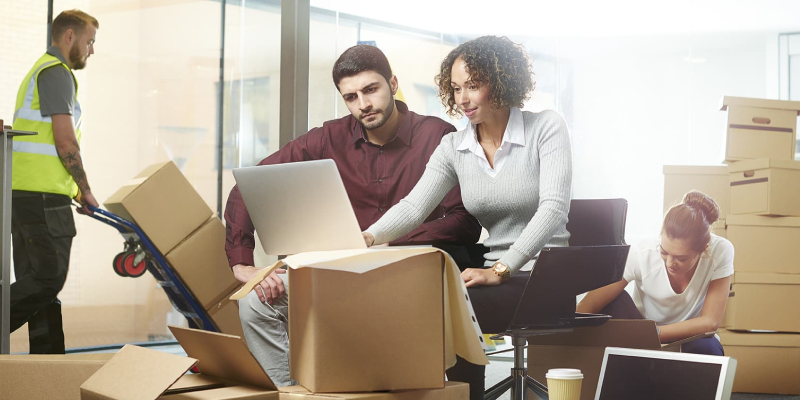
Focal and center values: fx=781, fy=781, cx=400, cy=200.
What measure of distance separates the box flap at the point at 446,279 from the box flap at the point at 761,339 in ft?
7.76

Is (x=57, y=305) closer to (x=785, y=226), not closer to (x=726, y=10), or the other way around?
(x=785, y=226)

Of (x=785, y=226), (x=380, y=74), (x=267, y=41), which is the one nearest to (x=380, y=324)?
Result: (x=380, y=74)

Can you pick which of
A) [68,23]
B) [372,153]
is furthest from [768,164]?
[68,23]

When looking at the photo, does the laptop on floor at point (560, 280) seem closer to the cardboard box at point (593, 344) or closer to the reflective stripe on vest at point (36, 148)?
the cardboard box at point (593, 344)

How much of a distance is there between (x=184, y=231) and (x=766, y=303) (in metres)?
2.54

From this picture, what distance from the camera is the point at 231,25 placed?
475 centimetres

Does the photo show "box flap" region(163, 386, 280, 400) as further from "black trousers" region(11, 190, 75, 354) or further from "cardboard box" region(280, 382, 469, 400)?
"black trousers" region(11, 190, 75, 354)

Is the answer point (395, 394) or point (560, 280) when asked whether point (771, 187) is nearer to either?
point (560, 280)

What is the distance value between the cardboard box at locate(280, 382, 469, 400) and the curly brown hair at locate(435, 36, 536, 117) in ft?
2.91

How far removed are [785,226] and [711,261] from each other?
3.48 ft

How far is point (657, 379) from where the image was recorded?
1.88 meters

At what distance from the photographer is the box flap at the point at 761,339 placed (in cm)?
346

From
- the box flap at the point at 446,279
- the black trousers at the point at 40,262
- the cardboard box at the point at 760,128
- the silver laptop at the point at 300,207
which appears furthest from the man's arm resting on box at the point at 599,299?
the black trousers at the point at 40,262

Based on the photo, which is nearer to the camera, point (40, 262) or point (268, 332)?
point (268, 332)
